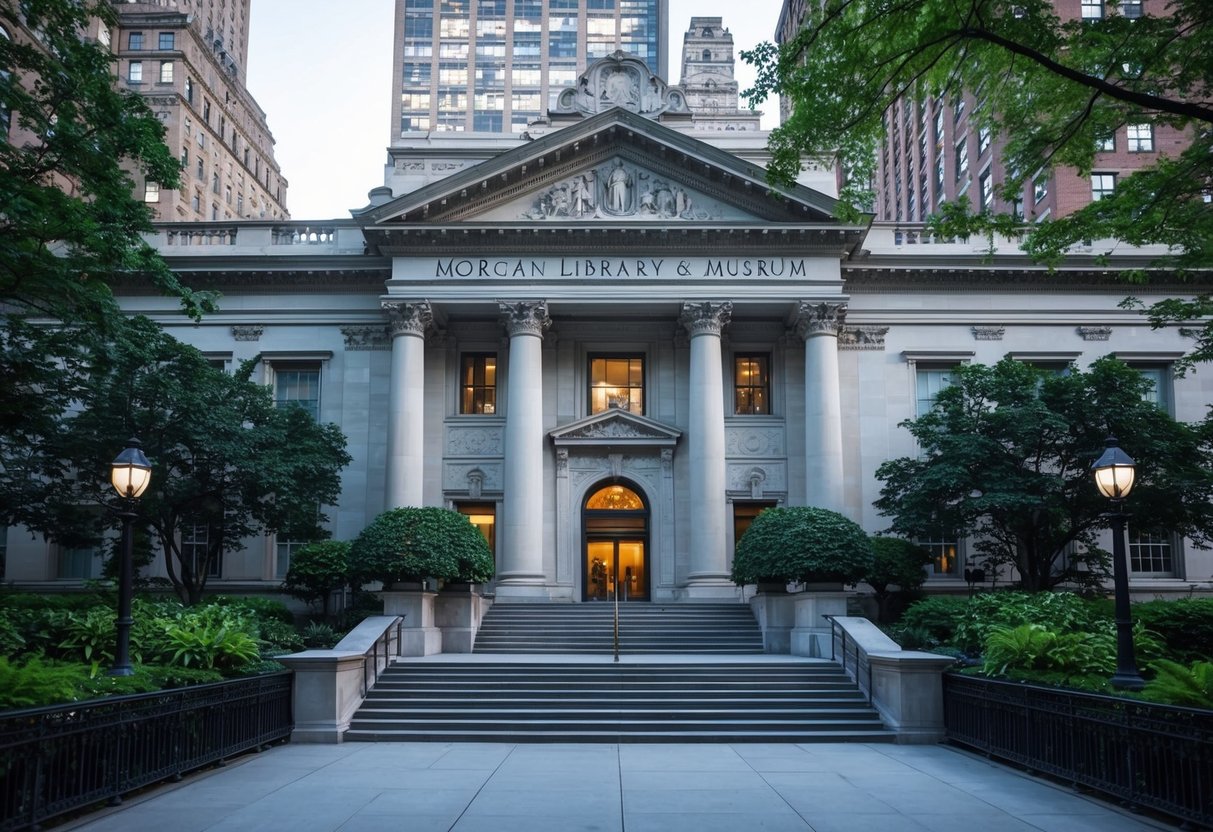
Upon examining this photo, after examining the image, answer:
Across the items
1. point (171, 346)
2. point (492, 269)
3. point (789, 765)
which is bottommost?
point (789, 765)

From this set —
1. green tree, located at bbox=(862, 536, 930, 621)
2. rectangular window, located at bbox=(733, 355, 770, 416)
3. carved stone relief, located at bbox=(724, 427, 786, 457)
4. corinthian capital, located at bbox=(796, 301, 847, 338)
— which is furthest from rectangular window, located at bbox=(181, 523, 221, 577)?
green tree, located at bbox=(862, 536, 930, 621)

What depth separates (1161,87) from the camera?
14.0m

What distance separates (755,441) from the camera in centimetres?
3412

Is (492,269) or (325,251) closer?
(492,269)

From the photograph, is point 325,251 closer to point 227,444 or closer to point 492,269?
point 492,269

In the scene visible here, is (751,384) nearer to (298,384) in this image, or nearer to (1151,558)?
(1151,558)

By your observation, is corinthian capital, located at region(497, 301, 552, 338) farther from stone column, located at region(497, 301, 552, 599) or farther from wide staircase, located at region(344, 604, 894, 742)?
wide staircase, located at region(344, 604, 894, 742)

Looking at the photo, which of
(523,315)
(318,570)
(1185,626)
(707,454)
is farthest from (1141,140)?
(318,570)

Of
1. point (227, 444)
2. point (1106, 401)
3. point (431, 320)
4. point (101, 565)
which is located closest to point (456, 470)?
point (431, 320)

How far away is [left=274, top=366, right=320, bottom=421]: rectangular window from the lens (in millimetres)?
34625

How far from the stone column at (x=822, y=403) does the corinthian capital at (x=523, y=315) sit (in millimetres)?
8344

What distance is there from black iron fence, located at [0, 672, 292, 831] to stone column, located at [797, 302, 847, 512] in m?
20.0

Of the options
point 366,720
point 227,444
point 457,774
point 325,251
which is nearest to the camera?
point 457,774

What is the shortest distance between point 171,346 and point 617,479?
1451 cm
